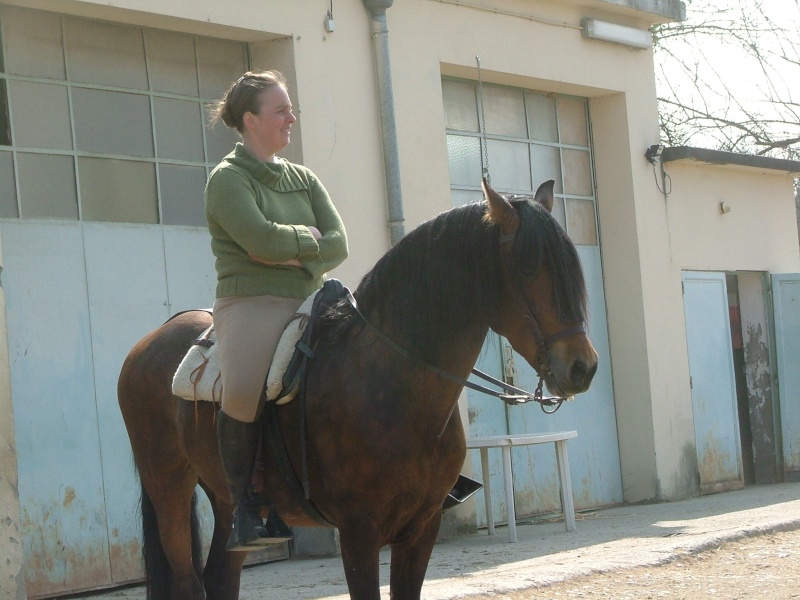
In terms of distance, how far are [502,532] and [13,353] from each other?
4686 mm

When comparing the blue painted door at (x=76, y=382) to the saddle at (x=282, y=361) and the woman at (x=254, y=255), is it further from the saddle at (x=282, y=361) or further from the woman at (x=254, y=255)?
the woman at (x=254, y=255)

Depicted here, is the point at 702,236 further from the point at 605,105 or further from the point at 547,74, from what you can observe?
the point at 547,74

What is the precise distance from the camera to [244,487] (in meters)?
4.60

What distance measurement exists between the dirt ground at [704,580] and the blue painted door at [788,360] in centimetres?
560

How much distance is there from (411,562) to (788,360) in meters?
10.1

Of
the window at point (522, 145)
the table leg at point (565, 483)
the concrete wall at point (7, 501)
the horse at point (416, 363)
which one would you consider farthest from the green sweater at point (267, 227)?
the window at point (522, 145)

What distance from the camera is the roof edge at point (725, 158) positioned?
1230 centimetres

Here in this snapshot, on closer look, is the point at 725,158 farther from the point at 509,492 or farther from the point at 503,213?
the point at 503,213

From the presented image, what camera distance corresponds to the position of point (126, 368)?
5875 millimetres

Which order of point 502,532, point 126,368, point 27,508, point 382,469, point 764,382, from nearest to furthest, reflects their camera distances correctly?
point 382,469, point 126,368, point 27,508, point 502,532, point 764,382

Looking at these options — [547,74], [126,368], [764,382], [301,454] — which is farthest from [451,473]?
[764,382]

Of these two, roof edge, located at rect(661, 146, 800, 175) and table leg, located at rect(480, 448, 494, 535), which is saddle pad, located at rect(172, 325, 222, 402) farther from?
roof edge, located at rect(661, 146, 800, 175)

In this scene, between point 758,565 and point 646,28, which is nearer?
point 758,565

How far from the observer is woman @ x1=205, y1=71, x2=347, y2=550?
179 inches
